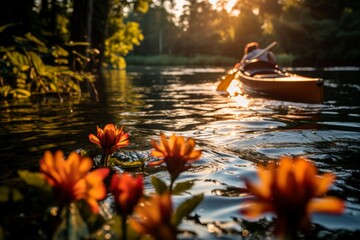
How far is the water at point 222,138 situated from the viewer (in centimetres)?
206

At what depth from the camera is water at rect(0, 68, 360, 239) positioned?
2.06 m

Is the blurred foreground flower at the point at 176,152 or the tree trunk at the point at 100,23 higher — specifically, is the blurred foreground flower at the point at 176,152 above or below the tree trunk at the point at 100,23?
below

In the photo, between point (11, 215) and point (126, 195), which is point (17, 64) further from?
point (126, 195)

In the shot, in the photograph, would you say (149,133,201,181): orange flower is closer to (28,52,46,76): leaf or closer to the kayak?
(28,52,46,76): leaf

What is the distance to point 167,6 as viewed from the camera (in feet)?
278

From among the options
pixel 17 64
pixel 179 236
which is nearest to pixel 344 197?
pixel 179 236

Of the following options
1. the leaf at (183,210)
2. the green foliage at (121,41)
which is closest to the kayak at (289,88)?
the leaf at (183,210)

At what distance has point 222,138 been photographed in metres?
4.44

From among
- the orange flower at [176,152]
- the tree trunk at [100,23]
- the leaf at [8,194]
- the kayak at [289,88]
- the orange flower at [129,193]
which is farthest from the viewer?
the tree trunk at [100,23]

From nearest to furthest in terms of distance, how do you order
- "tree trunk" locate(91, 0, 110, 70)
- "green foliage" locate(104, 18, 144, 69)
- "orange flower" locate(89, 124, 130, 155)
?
"orange flower" locate(89, 124, 130, 155) → "tree trunk" locate(91, 0, 110, 70) → "green foliage" locate(104, 18, 144, 69)

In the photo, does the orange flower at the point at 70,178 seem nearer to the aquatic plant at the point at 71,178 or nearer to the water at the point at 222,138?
the aquatic plant at the point at 71,178

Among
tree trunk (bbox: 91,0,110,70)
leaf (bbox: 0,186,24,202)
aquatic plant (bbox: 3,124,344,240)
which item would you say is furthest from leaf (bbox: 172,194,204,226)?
tree trunk (bbox: 91,0,110,70)

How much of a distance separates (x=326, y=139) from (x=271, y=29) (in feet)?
111

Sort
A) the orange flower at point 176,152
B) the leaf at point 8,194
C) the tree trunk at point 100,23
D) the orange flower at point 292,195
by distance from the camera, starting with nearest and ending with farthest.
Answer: the orange flower at point 292,195 < the leaf at point 8,194 < the orange flower at point 176,152 < the tree trunk at point 100,23
